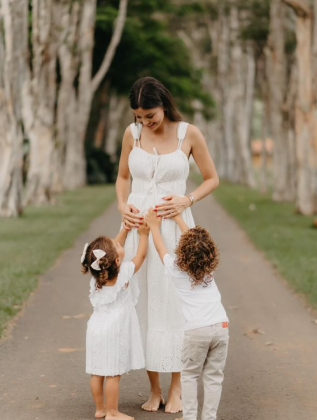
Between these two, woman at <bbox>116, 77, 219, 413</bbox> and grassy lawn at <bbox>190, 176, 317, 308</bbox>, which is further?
grassy lawn at <bbox>190, 176, 317, 308</bbox>

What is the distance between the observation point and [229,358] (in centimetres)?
693

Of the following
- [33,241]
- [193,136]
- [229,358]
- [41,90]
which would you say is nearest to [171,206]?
[193,136]

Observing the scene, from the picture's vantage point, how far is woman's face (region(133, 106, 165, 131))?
5312 millimetres

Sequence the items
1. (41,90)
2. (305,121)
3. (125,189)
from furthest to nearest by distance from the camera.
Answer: (41,90) → (305,121) → (125,189)

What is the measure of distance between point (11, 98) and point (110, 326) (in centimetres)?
1445

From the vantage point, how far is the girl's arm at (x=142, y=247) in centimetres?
541

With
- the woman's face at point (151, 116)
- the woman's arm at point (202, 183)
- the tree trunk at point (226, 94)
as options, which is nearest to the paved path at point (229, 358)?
the woman's arm at point (202, 183)

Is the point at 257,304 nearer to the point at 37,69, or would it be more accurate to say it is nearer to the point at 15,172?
the point at 15,172

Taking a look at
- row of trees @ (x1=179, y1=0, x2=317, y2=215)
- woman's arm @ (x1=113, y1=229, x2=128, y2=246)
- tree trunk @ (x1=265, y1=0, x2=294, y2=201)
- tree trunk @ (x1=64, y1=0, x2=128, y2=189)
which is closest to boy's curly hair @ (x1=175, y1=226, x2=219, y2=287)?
woman's arm @ (x1=113, y1=229, x2=128, y2=246)

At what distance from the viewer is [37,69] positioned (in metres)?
22.6

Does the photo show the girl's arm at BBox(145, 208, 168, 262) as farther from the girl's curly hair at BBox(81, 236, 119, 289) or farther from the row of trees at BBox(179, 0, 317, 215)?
the row of trees at BBox(179, 0, 317, 215)

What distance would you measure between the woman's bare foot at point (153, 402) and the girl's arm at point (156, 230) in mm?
908

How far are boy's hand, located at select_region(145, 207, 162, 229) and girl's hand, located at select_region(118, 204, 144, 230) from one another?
0.06 metres

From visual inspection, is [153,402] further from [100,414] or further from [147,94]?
[147,94]
